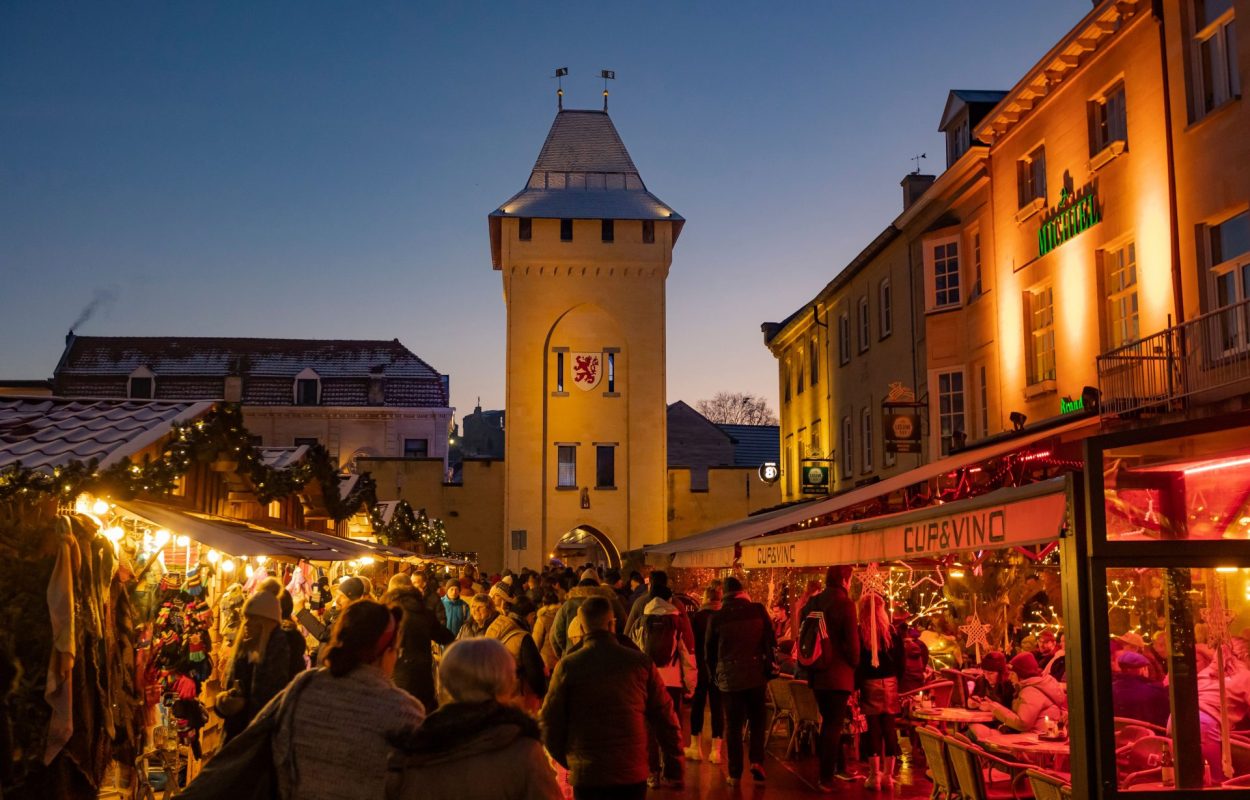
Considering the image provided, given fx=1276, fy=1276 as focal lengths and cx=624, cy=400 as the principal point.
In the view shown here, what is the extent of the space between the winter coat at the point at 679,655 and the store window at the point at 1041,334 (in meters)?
9.44

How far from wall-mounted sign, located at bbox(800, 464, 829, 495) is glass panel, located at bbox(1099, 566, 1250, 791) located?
25.0 metres

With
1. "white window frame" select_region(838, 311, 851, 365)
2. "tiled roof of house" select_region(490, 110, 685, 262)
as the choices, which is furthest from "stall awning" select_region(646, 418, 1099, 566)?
"tiled roof of house" select_region(490, 110, 685, 262)

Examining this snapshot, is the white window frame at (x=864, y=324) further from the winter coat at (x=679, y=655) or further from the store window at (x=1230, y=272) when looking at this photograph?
the winter coat at (x=679, y=655)

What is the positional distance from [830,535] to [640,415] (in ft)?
117

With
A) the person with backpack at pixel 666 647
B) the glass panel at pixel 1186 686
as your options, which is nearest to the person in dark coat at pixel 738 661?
the person with backpack at pixel 666 647

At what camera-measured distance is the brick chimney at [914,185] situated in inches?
1166

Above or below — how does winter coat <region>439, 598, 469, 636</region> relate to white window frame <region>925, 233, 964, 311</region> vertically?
below

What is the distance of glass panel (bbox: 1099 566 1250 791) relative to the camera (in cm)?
541

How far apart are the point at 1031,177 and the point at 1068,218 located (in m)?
2.12

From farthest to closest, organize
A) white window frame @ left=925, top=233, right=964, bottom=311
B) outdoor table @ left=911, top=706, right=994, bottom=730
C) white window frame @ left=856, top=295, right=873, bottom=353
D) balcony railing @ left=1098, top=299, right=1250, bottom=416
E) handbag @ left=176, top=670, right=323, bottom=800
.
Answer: white window frame @ left=856, top=295, right=873, bottom=353 → white window frame @ left=925, top=233, right=964, bottom=311 → balcony railing @ left=1098, top=299, right=1250, bottom=416 → outdoor table @ left=911, top=706, right=994, bottom=730 → handbag @ left=176, top=670, right=323, bottom=800

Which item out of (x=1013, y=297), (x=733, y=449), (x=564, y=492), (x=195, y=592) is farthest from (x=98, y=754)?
(x=733, y=449)

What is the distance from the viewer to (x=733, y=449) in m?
59.1

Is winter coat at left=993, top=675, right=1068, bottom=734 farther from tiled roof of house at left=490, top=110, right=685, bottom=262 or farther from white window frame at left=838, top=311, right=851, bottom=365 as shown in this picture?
tiled roof of house at left=490, top=110, right=685, bottom=262

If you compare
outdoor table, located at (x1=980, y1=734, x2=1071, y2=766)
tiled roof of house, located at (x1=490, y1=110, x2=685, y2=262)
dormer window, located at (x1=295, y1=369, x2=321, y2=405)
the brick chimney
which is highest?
tiled roof of house, located at (x1=490, y1=110, x2=685, y2=262)
